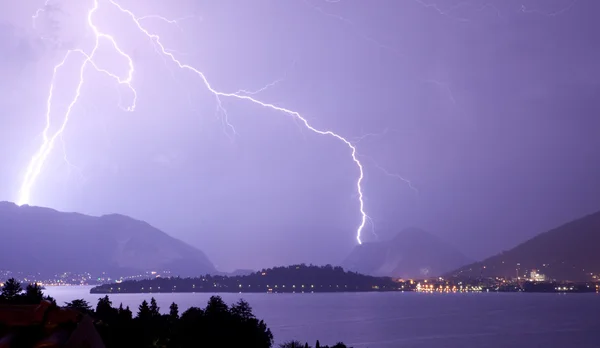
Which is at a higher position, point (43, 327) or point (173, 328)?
point (43, 327)

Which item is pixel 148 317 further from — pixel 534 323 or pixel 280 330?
pixel 534 323

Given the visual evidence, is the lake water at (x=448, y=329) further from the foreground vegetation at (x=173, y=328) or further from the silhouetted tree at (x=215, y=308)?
the foreground vegetation at (x=173, y=328)

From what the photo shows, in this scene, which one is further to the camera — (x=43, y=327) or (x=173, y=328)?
(x=173, y=328)

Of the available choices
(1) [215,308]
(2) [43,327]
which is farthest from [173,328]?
(2) [43,327]

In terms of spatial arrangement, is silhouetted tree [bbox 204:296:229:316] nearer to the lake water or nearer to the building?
the lake water

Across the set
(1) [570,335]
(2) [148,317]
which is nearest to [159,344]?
(2) [148,317]

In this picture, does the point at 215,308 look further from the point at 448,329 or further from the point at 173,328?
the point at 448,329

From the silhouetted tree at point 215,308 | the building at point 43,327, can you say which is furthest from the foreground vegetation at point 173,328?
the building at point 43,327

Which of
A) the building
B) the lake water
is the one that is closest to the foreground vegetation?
the building

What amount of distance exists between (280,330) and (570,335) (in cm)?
3995

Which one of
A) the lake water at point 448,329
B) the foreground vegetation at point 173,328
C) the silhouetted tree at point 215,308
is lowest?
the lake water at point 448,329

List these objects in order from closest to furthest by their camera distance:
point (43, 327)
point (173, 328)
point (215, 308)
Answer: point (43, 327)
point (173, 328)
point (215, 308)

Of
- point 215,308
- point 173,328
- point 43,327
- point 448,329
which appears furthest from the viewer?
point 448,329

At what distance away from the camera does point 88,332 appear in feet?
9.98
